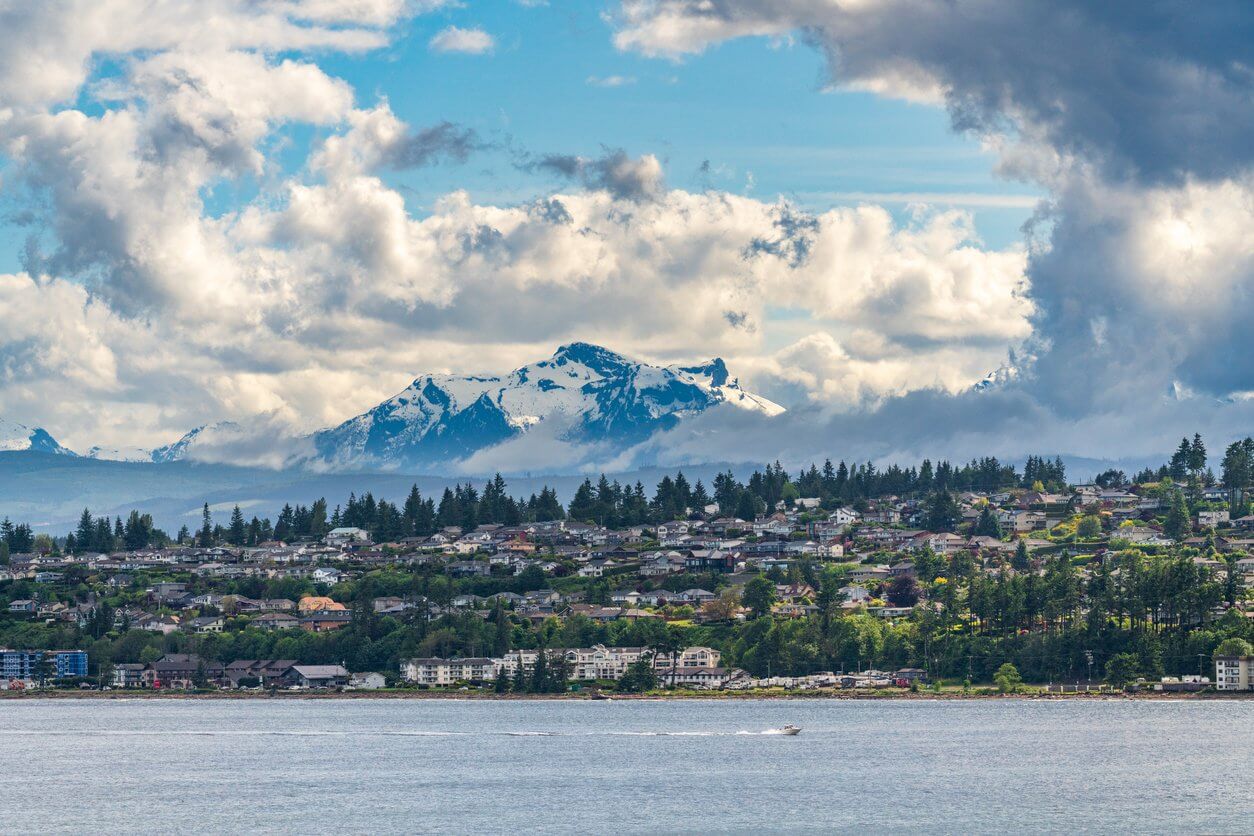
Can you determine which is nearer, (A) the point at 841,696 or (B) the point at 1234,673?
(B) the point at 1234,673

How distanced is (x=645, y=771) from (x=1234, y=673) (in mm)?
81303

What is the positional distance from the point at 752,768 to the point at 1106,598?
80.2 meters

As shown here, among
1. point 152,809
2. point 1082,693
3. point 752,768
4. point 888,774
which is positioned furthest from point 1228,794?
point 1082,693

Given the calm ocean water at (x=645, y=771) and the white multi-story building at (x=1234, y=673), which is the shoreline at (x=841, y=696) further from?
the calm ocean water at (x=645, y=771)

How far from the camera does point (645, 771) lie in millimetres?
116375

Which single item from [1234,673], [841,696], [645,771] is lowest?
[841,696]

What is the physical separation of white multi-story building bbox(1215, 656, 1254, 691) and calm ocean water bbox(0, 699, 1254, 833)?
23.2 feet

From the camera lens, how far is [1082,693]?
17838 cm

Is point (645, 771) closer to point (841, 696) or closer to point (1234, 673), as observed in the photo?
point (841, 696)

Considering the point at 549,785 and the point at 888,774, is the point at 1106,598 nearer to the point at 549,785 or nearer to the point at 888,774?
the point at 888,774

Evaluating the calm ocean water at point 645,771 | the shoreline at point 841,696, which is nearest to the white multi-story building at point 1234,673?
the shoreline at point 841,696

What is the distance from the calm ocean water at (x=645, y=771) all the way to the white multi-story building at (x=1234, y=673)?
279 inches

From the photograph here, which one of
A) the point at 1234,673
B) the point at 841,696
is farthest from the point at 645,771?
the point at 1234,673

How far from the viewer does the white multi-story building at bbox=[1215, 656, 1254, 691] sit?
175375 millimetres
